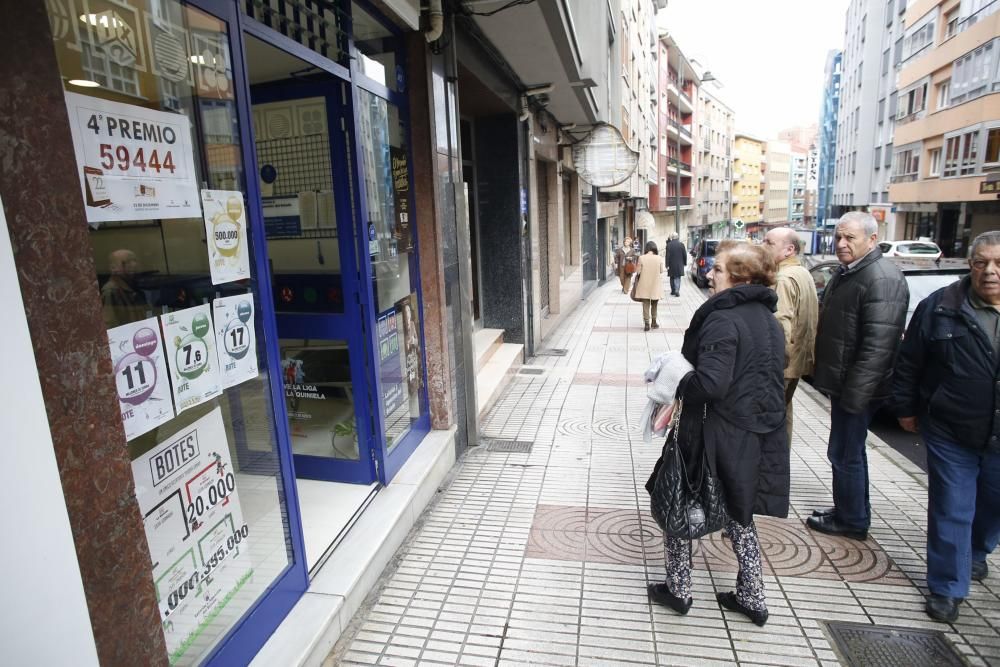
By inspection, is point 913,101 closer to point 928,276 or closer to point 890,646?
point 928,276

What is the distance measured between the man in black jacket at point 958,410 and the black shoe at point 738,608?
88 cm

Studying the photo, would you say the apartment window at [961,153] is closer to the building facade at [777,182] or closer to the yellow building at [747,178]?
the yellow building at [747,178]

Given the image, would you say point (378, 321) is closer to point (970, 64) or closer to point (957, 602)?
point (957, 602)

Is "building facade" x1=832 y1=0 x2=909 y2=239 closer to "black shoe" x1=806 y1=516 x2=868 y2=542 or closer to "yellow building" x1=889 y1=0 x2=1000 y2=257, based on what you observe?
"yellow building" x1=889 y1=0 x2=1000 y2=257

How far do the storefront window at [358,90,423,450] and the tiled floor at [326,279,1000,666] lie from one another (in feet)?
2.80

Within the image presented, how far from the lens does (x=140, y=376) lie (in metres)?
1.96

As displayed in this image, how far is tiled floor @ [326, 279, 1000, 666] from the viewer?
2.91m

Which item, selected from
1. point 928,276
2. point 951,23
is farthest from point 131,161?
point 951,23

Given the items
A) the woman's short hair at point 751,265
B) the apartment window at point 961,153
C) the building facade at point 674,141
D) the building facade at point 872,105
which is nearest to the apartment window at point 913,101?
the building facade at point 872,105

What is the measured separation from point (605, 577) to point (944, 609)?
169cm

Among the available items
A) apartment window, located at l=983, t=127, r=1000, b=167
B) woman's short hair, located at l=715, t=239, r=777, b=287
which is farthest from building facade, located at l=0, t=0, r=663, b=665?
apartment window, located at l=983, t=127, r=1000, b=167

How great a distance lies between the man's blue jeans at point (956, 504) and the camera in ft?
9.70

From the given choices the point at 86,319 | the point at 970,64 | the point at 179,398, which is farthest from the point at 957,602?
the point at 970,64

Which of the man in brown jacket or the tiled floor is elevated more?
the man in brown jacket
